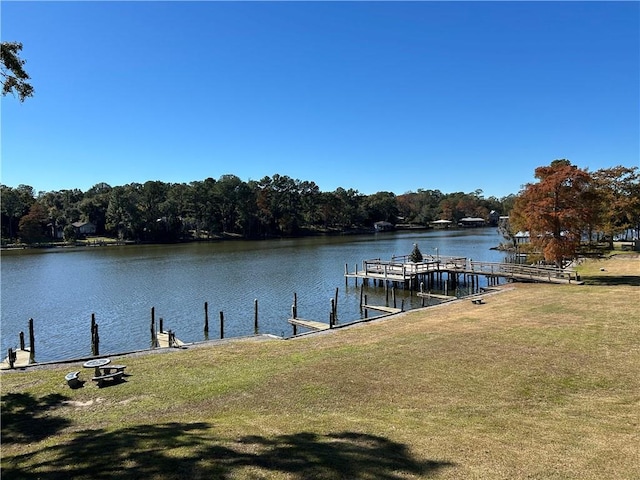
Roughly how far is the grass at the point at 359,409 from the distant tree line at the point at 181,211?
301 ft

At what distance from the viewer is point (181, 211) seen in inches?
4227

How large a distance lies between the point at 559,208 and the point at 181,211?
9333 cm

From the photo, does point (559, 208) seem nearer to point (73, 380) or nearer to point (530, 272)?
point (530, 272)

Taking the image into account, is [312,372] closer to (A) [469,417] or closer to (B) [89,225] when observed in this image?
(A) [469,417]

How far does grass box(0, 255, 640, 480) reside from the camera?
6.12 metres

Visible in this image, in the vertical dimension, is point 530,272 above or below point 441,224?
below

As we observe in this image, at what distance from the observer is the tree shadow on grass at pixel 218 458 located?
19.0 ft

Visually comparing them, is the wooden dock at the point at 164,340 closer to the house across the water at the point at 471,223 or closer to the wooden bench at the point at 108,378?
the wooden bench at the point at 108,378

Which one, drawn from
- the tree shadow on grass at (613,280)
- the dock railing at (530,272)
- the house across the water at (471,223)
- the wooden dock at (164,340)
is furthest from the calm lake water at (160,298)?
the house across the water at (471,223)

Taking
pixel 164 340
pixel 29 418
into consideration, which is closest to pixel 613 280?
pixel 164 340

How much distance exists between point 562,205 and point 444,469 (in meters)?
27.2

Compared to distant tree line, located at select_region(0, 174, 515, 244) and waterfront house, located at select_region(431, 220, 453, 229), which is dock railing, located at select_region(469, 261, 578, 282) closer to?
distant tree line, located at select_region(0, 174, 515, 244)

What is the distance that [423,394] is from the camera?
32.4 feet

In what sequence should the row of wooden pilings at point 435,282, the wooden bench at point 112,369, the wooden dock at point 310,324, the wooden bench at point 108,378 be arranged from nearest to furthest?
1. the wooden bench at point 108,378
2. the wooden bench at point 112,369
3. the wooden dock at point 310,324
4. the row of wooden pilings at point 435,282
